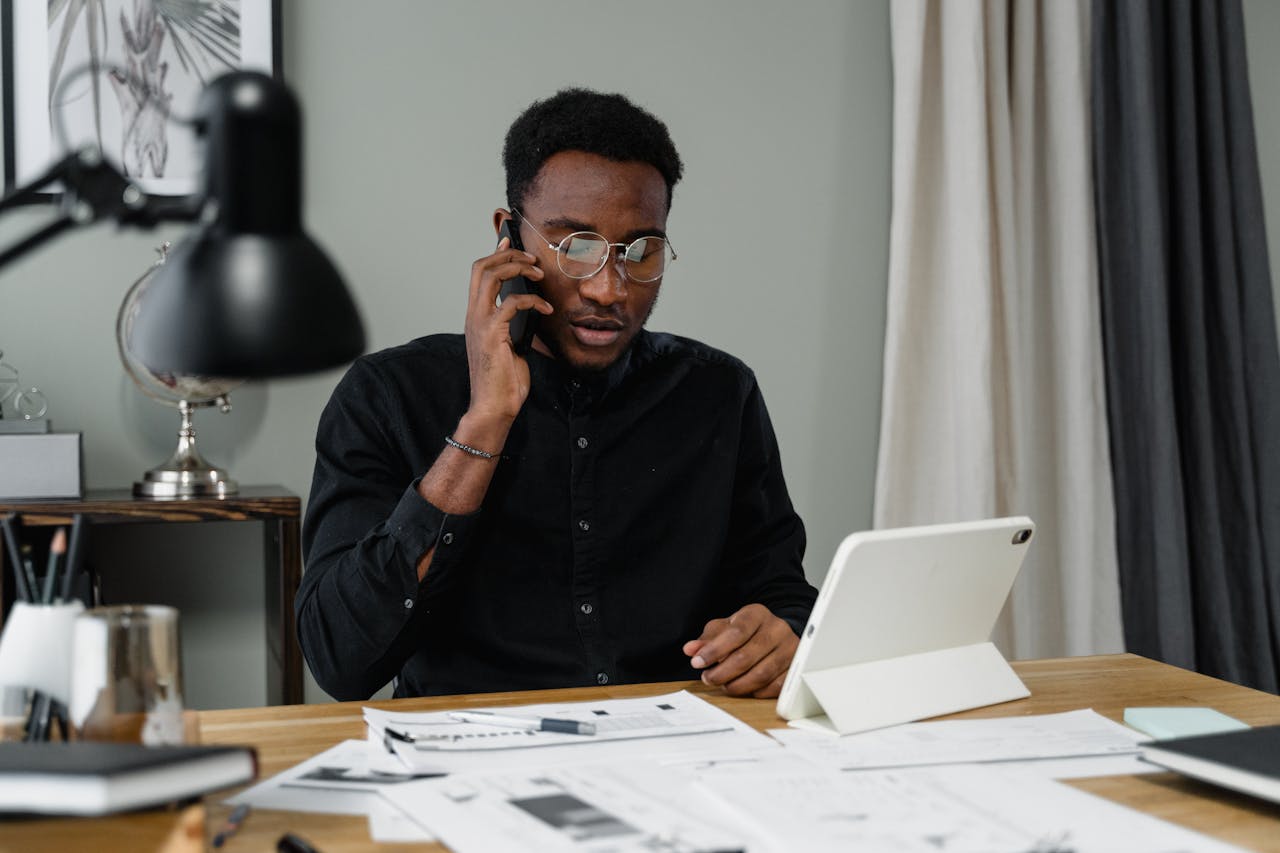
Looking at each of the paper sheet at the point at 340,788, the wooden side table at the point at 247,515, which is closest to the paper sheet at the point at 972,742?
the paper sheet at the point at 340,788

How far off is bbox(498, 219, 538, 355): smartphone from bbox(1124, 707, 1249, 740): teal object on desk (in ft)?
2.56

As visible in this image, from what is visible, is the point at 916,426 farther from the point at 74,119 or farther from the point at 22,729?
the point at 22,729

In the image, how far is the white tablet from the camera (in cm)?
113

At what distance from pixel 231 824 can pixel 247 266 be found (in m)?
0.38

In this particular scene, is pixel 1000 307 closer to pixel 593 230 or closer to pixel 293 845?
pixel 593 230

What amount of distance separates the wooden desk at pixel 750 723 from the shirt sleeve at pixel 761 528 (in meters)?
0.36

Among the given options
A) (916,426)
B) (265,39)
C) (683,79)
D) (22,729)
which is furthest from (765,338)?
(22,729)

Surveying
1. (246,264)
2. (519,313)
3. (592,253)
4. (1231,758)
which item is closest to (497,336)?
(519,313)

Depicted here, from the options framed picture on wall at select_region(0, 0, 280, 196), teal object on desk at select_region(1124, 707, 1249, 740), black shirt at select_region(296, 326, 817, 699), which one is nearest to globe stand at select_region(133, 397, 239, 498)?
framed picture on wall at select_region(0, 0, 280, 196)

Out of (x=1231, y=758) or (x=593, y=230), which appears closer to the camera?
(x=1231, y=758)

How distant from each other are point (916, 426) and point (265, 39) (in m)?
1.52

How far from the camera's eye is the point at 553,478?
1626 mm

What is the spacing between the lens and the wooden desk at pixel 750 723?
745 millimetres

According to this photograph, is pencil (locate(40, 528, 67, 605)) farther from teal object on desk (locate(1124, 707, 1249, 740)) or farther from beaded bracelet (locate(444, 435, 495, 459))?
teal object on desk (locate(1124, 707, 1249, 740))
